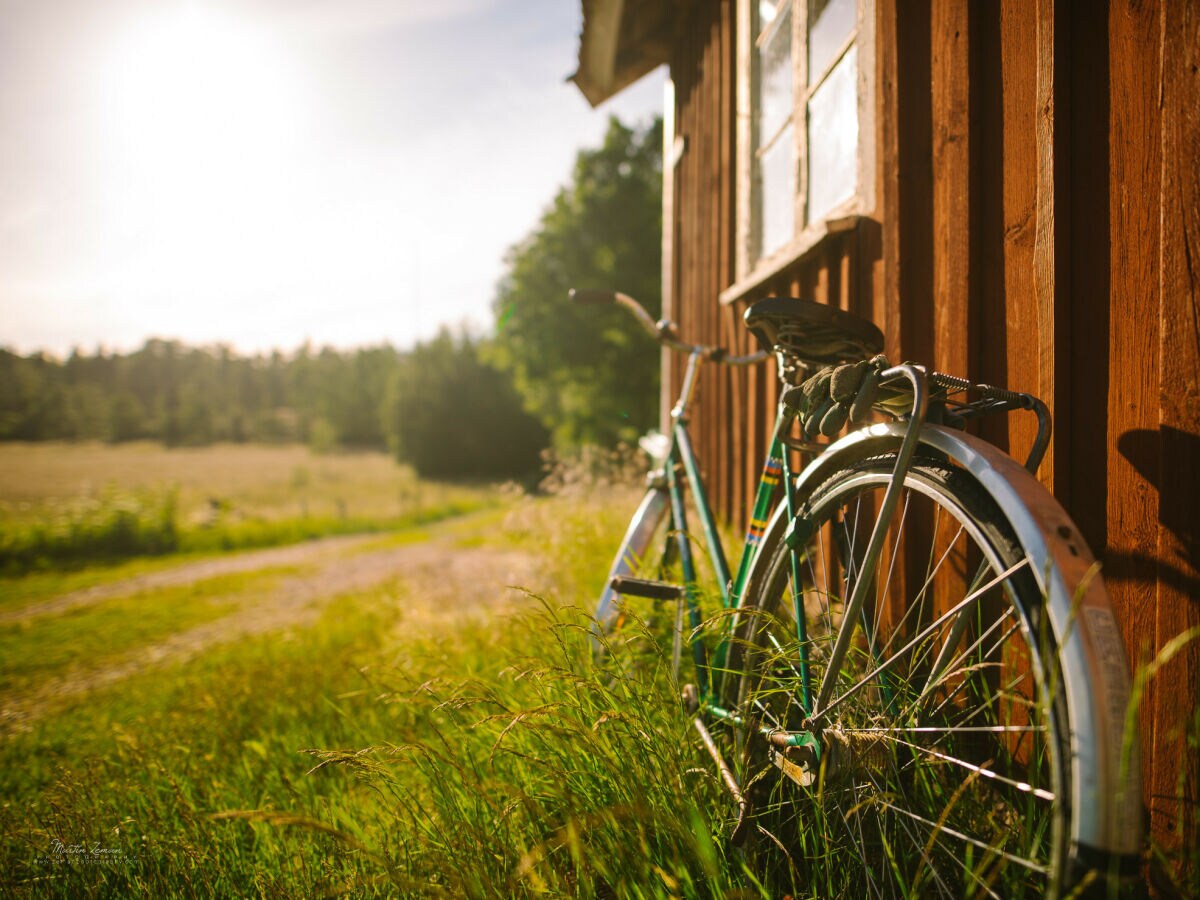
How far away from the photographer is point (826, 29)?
2400mm

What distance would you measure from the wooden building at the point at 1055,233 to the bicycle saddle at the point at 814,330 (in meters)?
0.34

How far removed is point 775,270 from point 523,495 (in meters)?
1.98

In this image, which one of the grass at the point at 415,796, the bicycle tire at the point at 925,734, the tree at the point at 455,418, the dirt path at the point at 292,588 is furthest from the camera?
the tree at the point at 455,418

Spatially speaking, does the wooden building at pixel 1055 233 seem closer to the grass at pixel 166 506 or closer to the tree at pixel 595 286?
the grass at pixel 166 506

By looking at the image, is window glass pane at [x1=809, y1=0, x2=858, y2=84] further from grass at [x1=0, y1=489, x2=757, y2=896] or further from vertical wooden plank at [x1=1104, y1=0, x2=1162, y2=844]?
grass at [x1=0, y1=489, x2=757, y2=896]

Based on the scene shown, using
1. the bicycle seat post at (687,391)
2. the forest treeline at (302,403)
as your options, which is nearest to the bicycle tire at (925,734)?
the bicycle seat post at (687,391)

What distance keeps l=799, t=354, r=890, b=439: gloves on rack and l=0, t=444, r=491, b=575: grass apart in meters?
11.3

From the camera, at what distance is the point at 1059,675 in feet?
2.53

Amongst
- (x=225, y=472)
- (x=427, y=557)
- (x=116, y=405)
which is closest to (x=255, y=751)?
(x=427, y=557)

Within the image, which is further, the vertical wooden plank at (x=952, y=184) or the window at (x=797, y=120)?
the window at (x=797, y=120)

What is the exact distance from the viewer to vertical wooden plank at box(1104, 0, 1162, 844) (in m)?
1.02

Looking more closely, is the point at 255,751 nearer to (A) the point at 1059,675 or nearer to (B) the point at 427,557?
(A) the point at 1059,675

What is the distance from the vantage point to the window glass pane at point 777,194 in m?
2.79

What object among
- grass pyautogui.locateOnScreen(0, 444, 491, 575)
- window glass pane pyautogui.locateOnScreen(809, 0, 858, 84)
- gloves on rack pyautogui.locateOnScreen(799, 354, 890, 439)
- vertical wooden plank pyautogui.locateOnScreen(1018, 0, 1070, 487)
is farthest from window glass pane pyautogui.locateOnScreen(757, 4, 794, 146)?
grass pyautogui.locateOnScreen(0, 444, 491, 575)
